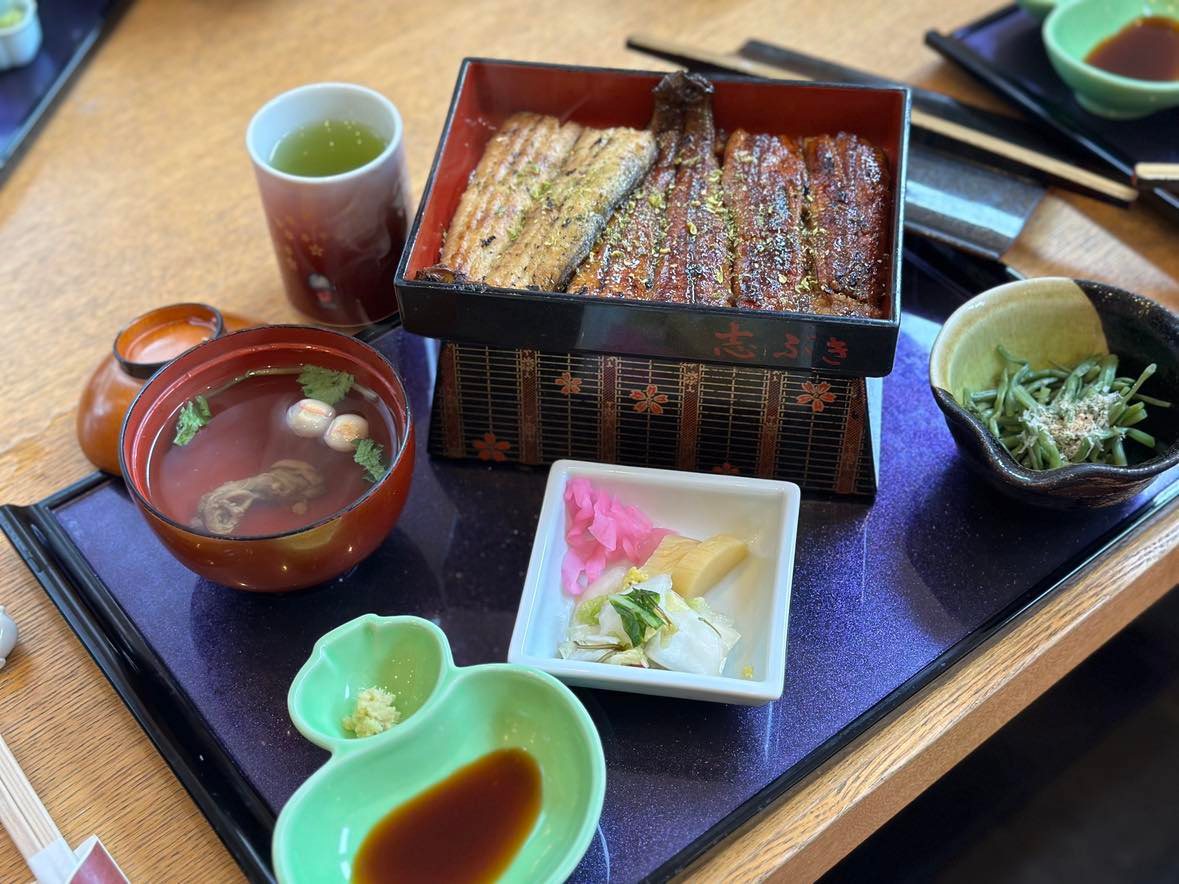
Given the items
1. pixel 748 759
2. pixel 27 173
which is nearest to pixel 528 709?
pixel 748 759

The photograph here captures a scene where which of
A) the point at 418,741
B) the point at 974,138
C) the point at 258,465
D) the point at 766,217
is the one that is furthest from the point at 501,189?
the point at 974,138

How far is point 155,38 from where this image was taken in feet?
6.87

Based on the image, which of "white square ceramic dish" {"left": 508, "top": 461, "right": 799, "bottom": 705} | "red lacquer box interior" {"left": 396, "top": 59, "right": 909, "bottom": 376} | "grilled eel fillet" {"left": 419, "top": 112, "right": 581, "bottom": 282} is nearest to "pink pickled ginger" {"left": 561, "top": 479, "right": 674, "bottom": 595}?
"white square ceramic dish" {"left": 508, "top": 461, "right": 799, "bottom": 705}

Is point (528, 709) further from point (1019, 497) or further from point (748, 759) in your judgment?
point (1019, 497)

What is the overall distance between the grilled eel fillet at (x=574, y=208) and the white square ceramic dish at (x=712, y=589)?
0.71 feet

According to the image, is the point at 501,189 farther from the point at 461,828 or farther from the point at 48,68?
the point at 48,68

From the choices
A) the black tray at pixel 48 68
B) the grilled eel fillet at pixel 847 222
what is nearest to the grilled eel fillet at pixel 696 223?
the grilled eel fillet at pixel 847 222

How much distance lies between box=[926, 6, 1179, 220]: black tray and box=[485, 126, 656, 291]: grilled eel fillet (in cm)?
75

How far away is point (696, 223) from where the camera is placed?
1.31m

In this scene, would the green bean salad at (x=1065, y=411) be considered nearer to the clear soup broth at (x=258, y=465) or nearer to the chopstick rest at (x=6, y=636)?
the clear soup broth at (x=258, y=465)

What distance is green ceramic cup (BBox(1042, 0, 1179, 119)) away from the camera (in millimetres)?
1691

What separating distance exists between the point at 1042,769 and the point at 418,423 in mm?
956

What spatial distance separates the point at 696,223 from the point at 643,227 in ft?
0.20

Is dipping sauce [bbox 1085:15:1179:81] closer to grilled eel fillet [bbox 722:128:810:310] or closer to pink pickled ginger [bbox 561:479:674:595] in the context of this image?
grilled eel fillet [bbox 722:128:810:310]
